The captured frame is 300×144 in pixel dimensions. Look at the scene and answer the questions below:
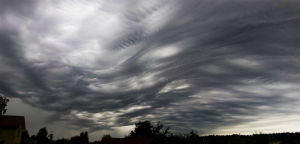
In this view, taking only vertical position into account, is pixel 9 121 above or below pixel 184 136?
above

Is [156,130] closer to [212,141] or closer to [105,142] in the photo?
[105,142]

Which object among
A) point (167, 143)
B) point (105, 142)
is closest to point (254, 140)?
point (167, 143)

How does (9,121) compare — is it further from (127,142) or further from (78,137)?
(78,137)

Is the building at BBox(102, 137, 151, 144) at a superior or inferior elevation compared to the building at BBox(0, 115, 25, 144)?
inferior

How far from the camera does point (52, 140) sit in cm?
8612

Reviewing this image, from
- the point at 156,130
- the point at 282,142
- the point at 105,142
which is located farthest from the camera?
the point at 156,130

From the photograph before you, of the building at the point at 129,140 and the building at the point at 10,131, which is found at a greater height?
the building at the point at 10,131

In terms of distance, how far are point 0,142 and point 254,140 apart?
4540cm

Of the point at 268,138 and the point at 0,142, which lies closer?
the point at 268,138

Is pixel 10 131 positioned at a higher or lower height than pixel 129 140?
higher

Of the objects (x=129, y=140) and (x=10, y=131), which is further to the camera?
(x=129, y=140)

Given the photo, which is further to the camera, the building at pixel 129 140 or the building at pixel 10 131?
the building at pixel 10 131

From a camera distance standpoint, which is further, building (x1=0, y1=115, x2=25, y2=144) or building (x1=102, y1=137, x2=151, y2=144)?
building (x1=0, y1=115, x2=25, y2=144)

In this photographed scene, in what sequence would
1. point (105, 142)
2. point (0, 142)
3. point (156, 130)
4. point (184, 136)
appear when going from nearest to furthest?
1. point (184, 136)
2. point (0, 142)
3. point (105, 142)
4. point (156, 130)
